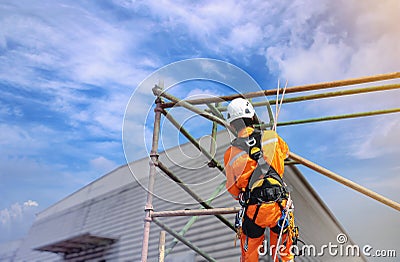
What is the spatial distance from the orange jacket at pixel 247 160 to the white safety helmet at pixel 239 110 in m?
0.20

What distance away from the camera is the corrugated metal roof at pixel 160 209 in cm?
622

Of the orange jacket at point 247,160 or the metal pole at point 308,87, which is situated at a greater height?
the metal pole at point 308,87

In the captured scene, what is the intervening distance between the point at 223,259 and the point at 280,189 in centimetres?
370

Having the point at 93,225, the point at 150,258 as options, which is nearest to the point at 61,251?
the point at 93,225

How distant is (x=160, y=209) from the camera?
981 centimetres

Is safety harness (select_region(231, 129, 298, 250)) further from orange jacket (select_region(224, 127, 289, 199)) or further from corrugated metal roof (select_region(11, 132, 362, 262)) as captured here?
corrugated metal roof (select_region(11, 132, 362, 262))

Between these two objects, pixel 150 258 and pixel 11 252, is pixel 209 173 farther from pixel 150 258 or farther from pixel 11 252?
Result: pixel 11 252

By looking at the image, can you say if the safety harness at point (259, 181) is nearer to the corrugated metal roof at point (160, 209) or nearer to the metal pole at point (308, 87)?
the metal pole at point (308, 87)

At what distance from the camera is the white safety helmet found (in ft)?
12.0

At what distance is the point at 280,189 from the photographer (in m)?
3.25

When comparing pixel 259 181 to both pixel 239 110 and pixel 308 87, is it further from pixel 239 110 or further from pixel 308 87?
pixel 308 87

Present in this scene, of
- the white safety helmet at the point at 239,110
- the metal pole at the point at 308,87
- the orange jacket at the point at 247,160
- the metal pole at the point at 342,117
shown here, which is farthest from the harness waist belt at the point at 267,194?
the metal pole at the point at 342,117

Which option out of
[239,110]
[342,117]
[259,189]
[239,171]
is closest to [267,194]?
[259,189]

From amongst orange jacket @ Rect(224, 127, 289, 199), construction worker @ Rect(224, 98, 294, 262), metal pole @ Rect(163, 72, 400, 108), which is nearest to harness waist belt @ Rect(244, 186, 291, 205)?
construction worker @ Rect(224, 98, 294, 262)
